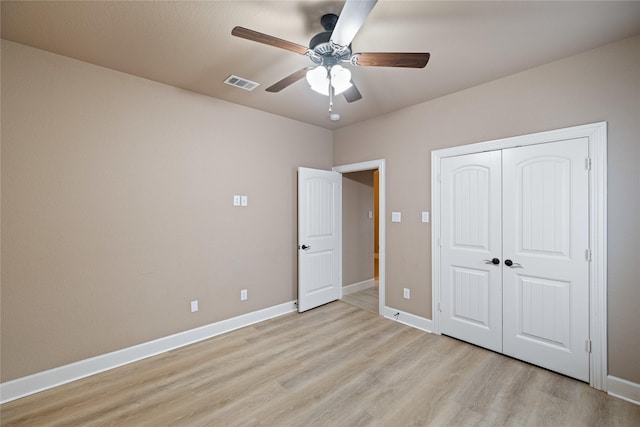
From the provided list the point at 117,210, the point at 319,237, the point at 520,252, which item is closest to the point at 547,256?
the point at 520,252

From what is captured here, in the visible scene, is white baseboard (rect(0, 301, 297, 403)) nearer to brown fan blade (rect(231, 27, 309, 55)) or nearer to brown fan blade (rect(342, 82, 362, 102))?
brown fan blade (rect(342, 82, 362, 102))

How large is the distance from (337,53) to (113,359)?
3.26 metres

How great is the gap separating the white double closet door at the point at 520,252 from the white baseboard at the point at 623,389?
0.15 meters

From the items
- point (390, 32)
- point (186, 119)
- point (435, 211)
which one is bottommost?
point (435, 211)

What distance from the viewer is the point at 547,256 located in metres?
2.51

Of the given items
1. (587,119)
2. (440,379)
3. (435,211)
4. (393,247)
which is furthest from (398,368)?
(587,119)

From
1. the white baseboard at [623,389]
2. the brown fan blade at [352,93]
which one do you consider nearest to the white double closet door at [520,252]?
the white baseboard at [623,389]

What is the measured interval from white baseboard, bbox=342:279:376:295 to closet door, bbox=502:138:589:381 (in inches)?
95.3

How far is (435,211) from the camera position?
3236 millimetres

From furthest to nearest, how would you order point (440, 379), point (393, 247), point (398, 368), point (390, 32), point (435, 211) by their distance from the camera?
point (393, 247) < point (435, 211) < point (398, 368) < point (440, 379) < point (390, 32)

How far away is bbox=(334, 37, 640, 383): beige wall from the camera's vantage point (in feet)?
6.89

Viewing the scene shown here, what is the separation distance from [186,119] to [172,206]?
97 cm

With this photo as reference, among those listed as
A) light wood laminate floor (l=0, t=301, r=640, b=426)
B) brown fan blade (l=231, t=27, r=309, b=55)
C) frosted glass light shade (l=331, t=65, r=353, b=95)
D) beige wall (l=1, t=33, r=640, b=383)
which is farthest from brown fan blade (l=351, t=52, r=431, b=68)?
light wood laminate floor (l=0, t=301, r=640, b=426)

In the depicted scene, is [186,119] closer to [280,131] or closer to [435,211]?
[280,131]
